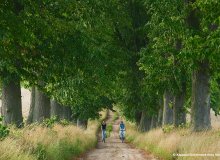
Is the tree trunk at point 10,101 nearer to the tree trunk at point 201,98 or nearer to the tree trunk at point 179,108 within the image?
the tree trunk at point 201,98

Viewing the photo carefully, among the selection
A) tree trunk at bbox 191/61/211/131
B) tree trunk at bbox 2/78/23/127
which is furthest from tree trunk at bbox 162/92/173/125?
tree trunk at bbox 2/78/23/127

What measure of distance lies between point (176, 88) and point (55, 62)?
10.7m

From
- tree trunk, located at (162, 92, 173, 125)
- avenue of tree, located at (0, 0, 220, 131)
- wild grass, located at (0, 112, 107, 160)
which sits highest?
avenue of tree, located at (0, 0, 220, 131)

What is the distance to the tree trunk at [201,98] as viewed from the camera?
1781 centimetres

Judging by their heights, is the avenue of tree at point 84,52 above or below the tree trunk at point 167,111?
above

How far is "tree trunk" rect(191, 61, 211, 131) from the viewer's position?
1781 cm

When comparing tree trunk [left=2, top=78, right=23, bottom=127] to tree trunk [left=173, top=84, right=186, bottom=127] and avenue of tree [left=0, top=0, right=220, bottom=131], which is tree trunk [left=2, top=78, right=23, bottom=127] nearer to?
avenue of tree [left=0, top=0, right=220, bottom=131]

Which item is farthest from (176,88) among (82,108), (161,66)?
(82,108)

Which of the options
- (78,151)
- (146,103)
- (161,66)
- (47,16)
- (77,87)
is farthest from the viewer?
(146,103)

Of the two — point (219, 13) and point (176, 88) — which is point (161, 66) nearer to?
point (176, 88)

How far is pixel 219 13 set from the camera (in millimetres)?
13359

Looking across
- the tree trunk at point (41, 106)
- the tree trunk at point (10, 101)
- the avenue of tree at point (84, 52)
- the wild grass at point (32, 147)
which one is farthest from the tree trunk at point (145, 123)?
the tree trunk at point (10, 101)

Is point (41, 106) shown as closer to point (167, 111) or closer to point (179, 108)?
point (179, 108)

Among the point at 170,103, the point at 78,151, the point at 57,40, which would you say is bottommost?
the point at 78,151
